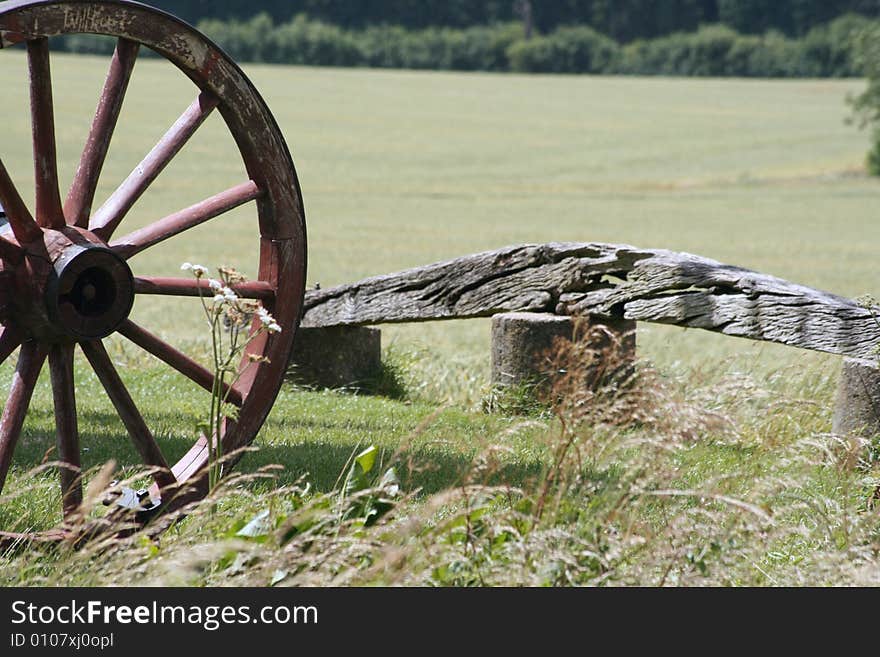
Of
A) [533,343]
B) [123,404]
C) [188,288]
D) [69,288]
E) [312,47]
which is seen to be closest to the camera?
[69,288]


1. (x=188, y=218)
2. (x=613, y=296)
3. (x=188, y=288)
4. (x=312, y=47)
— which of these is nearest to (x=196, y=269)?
(x=188, y=288)

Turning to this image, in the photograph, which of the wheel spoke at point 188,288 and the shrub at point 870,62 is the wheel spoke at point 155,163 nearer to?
the wheel spoke at point 188,288

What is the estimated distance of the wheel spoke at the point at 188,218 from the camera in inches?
147

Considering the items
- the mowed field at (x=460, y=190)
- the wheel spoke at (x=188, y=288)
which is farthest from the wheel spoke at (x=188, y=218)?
the mowed field at (x=460, y=190)

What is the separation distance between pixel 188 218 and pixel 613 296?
2188 mm

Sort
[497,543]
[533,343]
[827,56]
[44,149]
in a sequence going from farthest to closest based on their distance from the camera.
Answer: [827,56] < [533,343] < [44,149] < [497,543]

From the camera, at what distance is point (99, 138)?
3.65 metres

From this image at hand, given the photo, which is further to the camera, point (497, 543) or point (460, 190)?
point (460, 190)

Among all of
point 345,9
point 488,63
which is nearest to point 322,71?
point 488,63

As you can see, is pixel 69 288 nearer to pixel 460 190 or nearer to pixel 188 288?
pixel 188 288

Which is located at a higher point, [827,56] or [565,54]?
[565,54]

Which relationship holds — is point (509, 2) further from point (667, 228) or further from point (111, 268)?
point (111, 268)

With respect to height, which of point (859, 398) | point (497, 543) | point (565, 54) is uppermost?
point (497, 543)

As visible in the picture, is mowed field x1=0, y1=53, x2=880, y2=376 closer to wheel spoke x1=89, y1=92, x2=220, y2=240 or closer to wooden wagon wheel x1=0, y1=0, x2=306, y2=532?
wooden wagon wheel x1=0, y1=0, x2=306, y2=532
